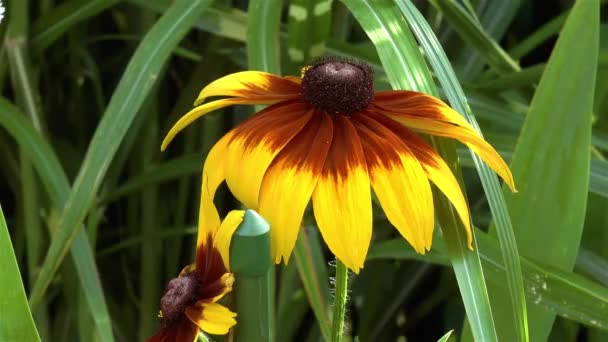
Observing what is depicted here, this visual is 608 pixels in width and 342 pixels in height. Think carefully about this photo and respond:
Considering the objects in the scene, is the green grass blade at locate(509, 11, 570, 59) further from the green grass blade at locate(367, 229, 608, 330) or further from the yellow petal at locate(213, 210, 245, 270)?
the yellow petal at locate(213, 210, 245, 270)

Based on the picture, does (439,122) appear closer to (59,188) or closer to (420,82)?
(420,82)

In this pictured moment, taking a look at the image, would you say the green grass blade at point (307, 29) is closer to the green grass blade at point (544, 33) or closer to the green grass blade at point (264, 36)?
the green grass blade at point (264, 36)

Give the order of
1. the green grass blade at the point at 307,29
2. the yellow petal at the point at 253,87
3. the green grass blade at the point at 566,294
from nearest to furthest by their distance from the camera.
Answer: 1. the yellow petal at the point at 253,87
2. the green grass blade at the point at 566,294
3. the green grass blade at the point at 307,29

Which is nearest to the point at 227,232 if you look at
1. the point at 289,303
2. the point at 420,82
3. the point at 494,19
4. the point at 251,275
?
the point at 251,275

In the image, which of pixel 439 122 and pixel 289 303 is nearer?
pixel 439 122

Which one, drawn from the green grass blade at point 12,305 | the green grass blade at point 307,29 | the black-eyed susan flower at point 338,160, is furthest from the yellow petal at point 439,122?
the green grass blade at point 307,29

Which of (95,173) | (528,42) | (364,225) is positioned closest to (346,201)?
(364,225)
